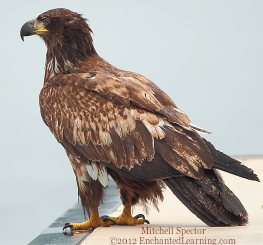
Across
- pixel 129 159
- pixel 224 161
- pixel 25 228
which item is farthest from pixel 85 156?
pixel 25 228

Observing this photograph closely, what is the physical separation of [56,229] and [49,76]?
1.48 m

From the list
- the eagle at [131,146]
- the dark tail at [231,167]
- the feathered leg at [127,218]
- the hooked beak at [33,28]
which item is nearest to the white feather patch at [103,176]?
the eagle at [131,146]

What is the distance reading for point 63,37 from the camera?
6.21m

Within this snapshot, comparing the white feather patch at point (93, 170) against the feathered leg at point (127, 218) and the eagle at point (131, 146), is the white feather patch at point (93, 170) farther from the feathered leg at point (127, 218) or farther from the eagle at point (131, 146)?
the feathered leg at point (127, 218)

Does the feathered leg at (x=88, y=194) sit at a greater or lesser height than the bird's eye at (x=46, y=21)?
lesser

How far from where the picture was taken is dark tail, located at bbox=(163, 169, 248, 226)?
17.1 ft

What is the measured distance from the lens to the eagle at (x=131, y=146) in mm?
5246

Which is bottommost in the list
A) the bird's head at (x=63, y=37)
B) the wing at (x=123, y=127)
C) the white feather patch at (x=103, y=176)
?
the white feather patch at (x=103, y=176)

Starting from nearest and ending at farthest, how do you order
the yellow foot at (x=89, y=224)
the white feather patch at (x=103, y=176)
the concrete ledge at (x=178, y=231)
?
1. the concrete ledge at (x=178, y=231)
2. the white feather patch at (x=103, y=176)
3. the yellow foot at (x=89, y=224)

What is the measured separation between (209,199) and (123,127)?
0.96 metres

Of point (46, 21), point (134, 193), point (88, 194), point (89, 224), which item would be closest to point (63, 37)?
point (46, 21)

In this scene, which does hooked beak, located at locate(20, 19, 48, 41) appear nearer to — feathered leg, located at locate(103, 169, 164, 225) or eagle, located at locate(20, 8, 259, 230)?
eagle, located at locate(20, 8, 259, 230)

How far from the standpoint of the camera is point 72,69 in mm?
6121

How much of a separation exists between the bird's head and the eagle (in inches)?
5.1
